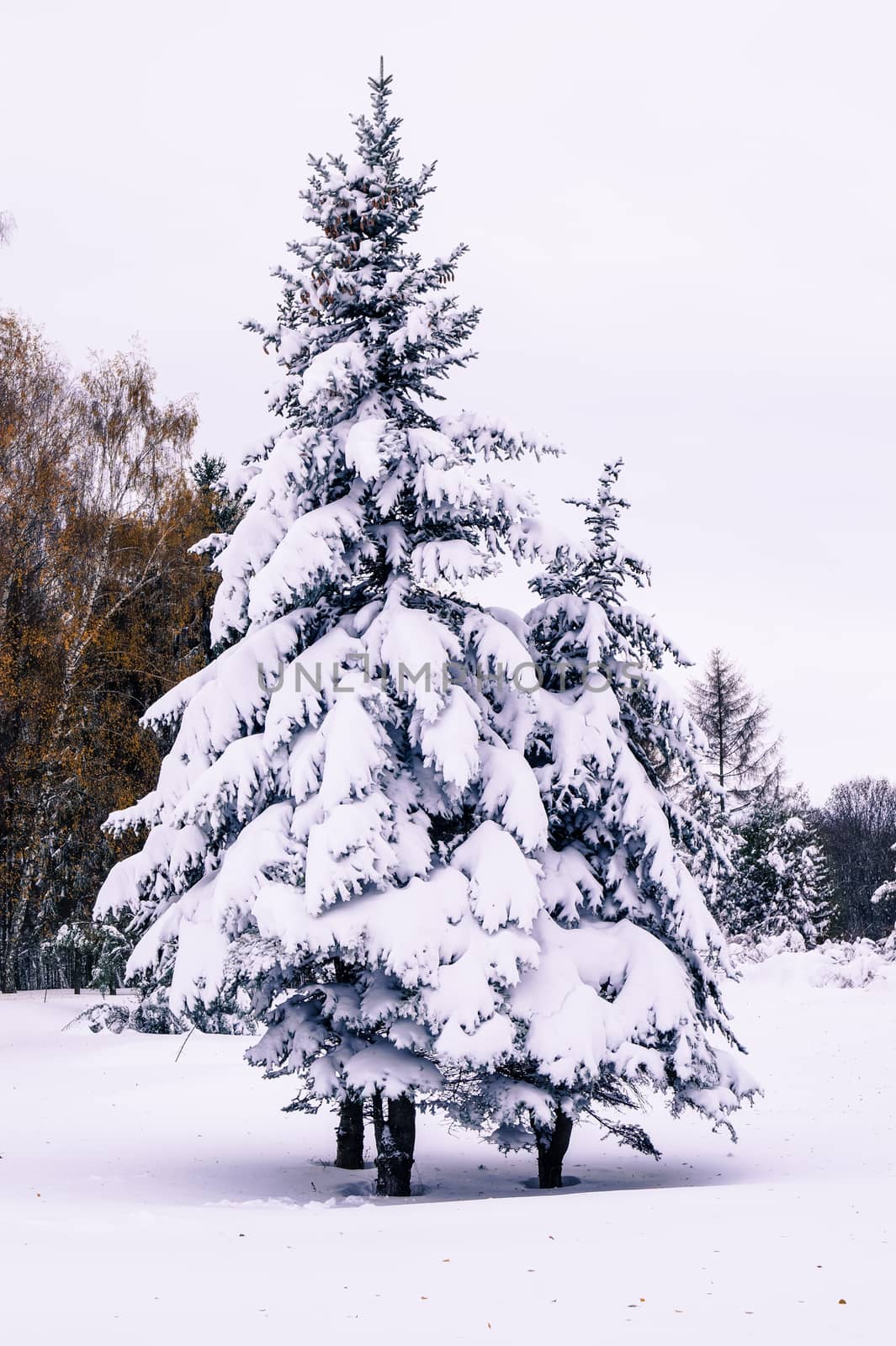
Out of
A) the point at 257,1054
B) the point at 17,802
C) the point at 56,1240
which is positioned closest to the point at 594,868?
the point at 257,1054

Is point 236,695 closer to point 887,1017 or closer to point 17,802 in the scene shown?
point 17,802

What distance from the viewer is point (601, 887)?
11.2 meters

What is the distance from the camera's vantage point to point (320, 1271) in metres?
6.79

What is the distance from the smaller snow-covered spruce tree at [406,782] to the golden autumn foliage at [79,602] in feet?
34.2

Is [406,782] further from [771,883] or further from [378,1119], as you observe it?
[771,883]

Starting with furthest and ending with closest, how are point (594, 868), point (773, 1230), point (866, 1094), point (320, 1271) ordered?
1. point (866, 1094)
2. point (594, 868)
3. point (773, 1230)
4. point (320, 1271)

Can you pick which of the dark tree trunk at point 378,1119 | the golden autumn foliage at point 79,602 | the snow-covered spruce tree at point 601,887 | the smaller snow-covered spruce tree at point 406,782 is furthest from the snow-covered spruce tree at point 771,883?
the dark tree trunk at point 378,1119

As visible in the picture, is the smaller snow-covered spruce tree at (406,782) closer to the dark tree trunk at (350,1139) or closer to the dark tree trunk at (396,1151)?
the dark tree trunk at (396,1151)

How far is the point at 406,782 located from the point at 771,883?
31719 millimetres

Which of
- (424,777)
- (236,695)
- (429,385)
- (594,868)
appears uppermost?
(429,385)

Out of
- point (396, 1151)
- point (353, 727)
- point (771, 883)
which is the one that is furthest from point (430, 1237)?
point (771, 883)

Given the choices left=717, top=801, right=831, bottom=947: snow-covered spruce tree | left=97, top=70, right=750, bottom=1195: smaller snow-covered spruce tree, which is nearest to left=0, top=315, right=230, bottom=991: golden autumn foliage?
left=97, top=70, right=750, bottom=1195: smaller snow-covered spruce tree

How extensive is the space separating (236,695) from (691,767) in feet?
14.4

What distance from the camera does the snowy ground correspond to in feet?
19.6
